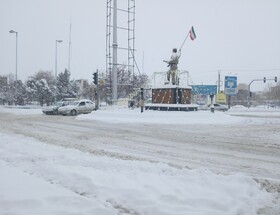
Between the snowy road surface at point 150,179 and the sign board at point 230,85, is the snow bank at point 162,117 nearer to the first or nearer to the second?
the snowy road surface at point 150,179

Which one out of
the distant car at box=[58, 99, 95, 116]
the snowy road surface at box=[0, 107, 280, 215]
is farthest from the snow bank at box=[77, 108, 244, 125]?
the snowy road surface at box=[0, 107, 280, 215]

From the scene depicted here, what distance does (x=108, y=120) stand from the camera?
24.7 m

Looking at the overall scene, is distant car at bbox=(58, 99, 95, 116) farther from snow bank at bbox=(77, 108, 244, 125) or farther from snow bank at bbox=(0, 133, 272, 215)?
snow bank at bbox=(0, 133, 272, 215)

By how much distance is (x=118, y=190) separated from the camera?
5645 millimetres

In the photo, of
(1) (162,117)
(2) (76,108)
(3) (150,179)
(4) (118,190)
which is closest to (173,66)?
(1) (162,117)

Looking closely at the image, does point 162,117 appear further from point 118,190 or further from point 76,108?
point 118,190

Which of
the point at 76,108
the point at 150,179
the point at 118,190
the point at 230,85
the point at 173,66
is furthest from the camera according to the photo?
→ the point at 230,85

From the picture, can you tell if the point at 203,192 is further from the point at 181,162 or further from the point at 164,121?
the point at 164,121

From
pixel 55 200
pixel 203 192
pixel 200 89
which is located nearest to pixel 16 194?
pixel 55 200

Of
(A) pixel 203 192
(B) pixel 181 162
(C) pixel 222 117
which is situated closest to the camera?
(A) pixel 203 192

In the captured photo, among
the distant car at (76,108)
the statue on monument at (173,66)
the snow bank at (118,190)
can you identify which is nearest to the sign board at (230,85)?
the distant car at (76,108)

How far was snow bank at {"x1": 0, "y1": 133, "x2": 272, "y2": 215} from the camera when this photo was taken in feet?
15.9

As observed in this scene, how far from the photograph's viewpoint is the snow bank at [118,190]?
15.9ft

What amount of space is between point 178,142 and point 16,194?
27.6ft
